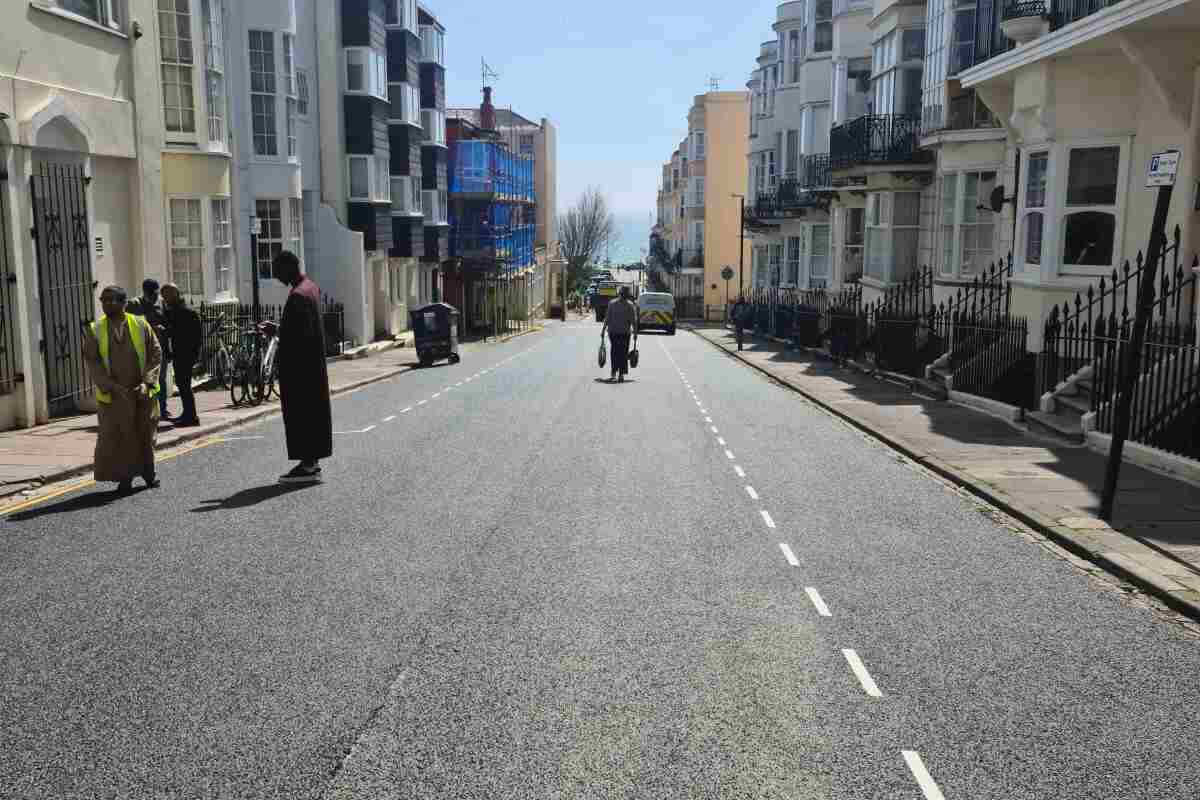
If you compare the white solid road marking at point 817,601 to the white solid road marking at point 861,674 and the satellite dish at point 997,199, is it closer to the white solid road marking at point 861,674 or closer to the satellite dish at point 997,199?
the white solid road marking at point 861,674

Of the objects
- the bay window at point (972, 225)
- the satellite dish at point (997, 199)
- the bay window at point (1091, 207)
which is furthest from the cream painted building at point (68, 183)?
the bay window at point (972, 225)

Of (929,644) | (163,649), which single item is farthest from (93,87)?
(929,644)

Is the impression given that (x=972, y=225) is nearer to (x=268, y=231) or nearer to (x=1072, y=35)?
(x=1072, y=35)

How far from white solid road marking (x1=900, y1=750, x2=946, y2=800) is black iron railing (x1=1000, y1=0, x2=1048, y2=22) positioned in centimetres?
1628

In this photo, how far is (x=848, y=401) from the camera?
1944cm

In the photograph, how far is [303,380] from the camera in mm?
11195

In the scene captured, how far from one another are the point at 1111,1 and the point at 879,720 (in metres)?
13.9

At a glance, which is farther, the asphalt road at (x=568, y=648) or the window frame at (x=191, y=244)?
the window frame at (x=191, y=244)

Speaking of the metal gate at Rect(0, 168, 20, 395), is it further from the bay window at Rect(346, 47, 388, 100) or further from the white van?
the white van

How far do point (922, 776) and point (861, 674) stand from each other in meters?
1.20

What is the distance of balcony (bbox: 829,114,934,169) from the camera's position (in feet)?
90.9

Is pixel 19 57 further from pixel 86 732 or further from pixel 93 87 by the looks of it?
pixel 86 732

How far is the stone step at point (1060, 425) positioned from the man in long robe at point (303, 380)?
8.90 m

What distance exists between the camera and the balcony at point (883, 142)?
27.7m
